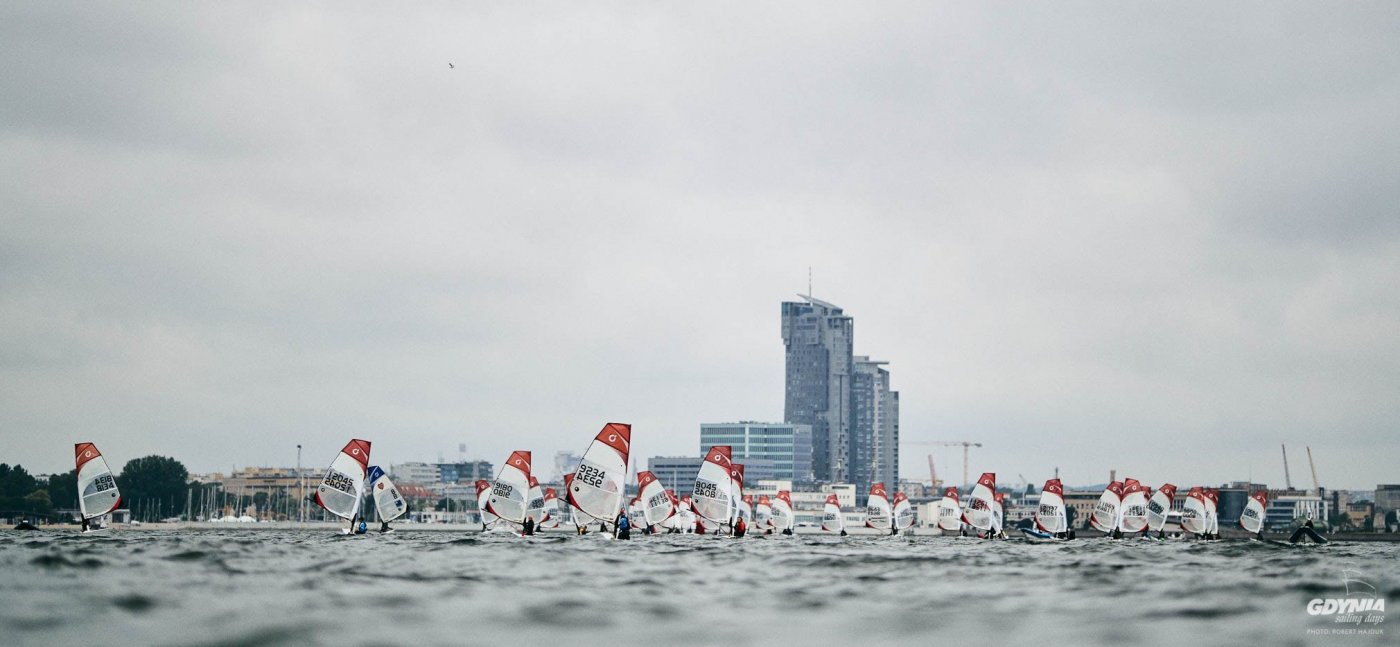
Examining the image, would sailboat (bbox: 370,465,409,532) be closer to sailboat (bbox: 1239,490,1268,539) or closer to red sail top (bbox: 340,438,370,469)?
red sail top (bbox: 340,438,370,469)

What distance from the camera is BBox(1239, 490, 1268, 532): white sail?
423 ft

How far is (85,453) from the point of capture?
272 ft

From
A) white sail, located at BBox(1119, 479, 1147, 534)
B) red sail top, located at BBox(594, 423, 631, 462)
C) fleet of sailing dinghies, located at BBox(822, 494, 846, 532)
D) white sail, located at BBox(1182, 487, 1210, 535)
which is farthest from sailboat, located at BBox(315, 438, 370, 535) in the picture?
white sail, located at BBox(1182, 487, 1210, 535)

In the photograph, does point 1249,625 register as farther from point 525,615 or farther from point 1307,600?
point 525,615

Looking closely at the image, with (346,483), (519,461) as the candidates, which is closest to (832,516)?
(519,461)

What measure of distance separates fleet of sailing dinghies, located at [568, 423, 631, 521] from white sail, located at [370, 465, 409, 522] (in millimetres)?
32384

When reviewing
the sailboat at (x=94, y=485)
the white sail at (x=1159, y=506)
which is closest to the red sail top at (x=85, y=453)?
the sailboat at (x=94, y=485)

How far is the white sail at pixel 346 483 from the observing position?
2936 inches

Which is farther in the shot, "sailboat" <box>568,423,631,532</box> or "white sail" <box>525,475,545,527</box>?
"white sail" <box>525,475,545,527</box>

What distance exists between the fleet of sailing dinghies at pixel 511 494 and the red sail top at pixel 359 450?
7693 mm

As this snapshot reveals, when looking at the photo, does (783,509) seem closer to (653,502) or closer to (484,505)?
(484,505)

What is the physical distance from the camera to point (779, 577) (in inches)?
1228

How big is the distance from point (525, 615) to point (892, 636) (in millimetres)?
5607

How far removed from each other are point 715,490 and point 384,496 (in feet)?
80.7
